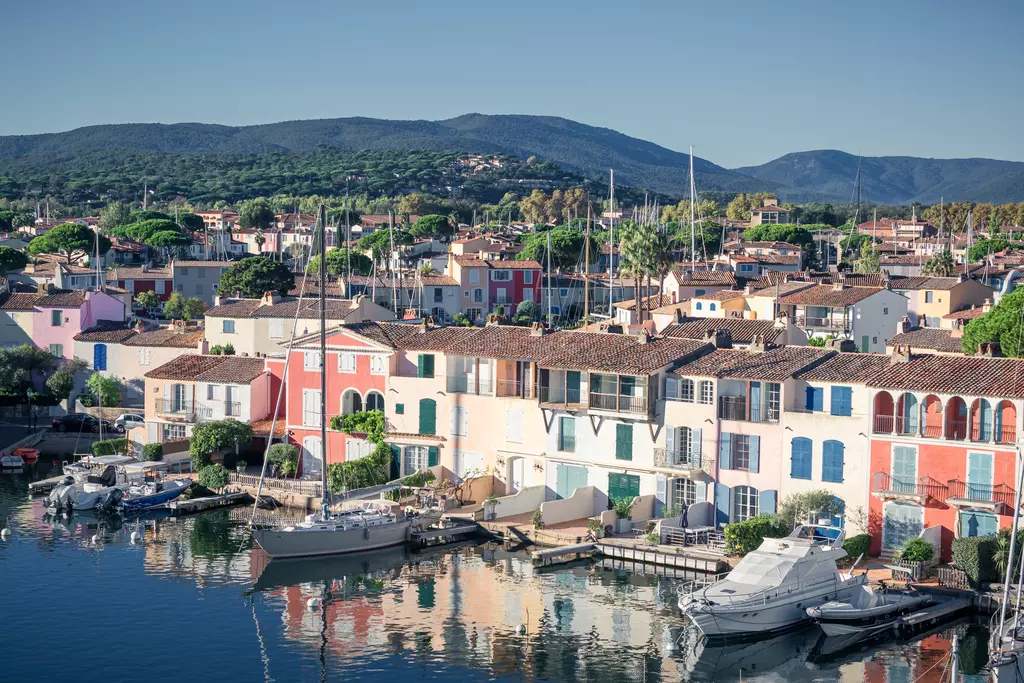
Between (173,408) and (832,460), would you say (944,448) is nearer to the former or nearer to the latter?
(832,460)

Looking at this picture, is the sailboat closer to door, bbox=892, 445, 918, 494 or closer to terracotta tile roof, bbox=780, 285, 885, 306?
door, bbox=892, 445, 918, 494

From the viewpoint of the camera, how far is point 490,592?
48.1 m

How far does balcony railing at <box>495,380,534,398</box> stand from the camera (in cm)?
5897

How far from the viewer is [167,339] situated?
80.1 m

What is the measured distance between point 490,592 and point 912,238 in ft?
511

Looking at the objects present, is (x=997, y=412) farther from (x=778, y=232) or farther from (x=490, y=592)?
(x=778, y=232)

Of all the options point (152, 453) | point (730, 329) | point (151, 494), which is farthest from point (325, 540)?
point (730, 329)

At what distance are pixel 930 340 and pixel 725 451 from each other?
2992 cm

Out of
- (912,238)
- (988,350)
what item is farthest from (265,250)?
(988,350)

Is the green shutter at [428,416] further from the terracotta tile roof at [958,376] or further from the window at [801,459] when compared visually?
the terracotta tile roof at [958,376]

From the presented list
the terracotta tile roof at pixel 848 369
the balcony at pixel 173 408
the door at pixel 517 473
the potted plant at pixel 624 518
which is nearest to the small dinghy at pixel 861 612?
the terracotta tile roof at pixel 848 369

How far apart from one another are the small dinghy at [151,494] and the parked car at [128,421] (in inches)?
511

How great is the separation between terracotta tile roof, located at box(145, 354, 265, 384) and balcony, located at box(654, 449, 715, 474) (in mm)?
22688

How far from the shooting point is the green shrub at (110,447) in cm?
6912
